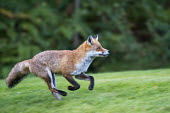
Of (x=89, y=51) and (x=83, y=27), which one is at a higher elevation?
(x=83, y=27)

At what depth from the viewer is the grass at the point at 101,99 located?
26.2ft

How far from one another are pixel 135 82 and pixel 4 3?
13.6 m

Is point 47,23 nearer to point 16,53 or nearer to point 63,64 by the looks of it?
point 16,53

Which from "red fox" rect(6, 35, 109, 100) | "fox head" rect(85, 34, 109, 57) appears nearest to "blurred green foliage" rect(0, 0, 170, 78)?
"red fox" rect(6, 35, 109, 100)

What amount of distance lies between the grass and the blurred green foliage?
1024 cm

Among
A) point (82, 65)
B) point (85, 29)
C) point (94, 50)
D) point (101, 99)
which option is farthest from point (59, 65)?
point (85, 29)

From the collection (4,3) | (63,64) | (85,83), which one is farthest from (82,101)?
(4,3)

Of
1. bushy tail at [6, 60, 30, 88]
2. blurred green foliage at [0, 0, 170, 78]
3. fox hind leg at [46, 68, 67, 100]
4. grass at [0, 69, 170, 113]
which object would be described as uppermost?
blurred green foliage at [0, 0, 170, 78]

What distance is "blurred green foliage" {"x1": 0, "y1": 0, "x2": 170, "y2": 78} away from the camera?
2138 cm

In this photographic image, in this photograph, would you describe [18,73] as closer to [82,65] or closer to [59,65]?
[59,65]

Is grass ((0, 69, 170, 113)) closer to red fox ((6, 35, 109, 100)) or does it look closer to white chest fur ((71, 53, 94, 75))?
red fox ((6, 35, 109, 100))

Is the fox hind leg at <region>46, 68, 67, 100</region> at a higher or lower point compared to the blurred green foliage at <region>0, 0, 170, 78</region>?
lower

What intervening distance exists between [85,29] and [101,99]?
14.3 m

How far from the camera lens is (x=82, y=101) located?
29.0 ft
